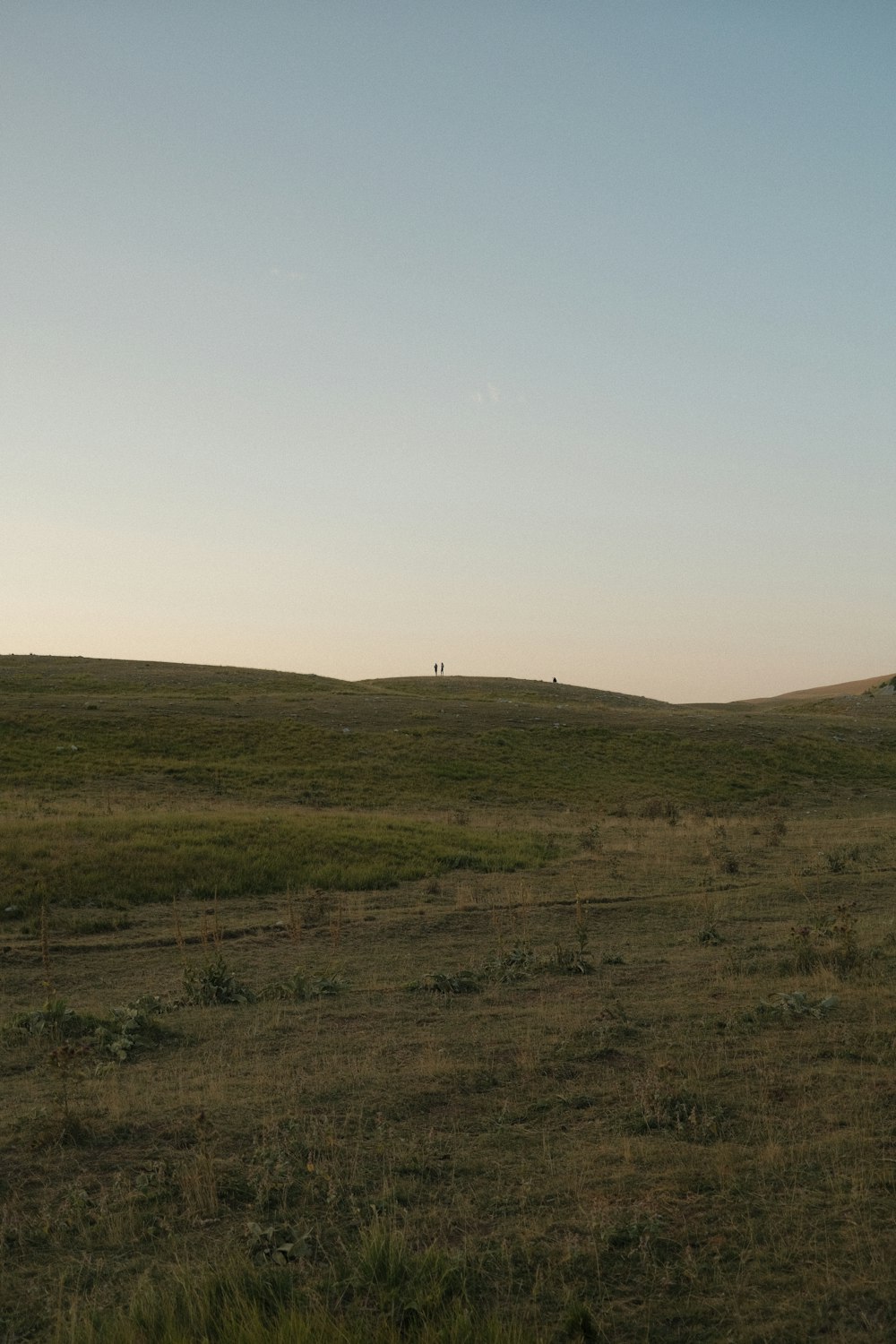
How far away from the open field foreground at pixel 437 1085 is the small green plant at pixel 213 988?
2.2 inches

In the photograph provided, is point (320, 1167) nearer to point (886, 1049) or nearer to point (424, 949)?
point (886, 1049)

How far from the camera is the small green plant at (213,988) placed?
12867mm

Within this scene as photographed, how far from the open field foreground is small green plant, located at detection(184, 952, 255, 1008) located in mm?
57

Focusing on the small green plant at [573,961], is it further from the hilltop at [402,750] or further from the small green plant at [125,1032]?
the hilltop at [402,750]

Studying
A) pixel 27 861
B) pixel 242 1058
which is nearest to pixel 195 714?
pixel 27 861

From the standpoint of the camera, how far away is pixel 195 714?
50.2 metres

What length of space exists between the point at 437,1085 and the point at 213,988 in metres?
4.96

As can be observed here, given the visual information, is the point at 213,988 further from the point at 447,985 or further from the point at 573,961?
the point at 573,961

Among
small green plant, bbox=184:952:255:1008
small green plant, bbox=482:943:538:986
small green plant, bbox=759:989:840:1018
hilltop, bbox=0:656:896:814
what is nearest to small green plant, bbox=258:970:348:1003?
small green plant, bbox=184:952:255:1008

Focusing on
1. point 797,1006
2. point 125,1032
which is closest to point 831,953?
point 797,1006

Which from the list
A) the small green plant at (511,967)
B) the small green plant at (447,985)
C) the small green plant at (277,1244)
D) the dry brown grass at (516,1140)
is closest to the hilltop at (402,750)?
the small green plant at (511,967)

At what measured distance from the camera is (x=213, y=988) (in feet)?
42.5

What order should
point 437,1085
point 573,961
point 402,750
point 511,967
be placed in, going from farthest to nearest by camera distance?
point 402,750 → point 573,961 → point 511,967 → point 437,1085

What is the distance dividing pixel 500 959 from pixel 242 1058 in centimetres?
482
